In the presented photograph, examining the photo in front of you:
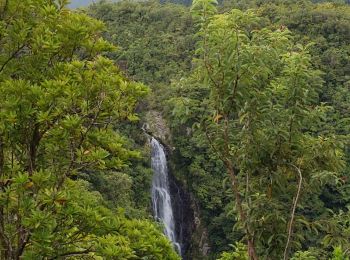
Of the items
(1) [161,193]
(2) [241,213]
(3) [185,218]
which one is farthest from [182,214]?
(2) [241,213]

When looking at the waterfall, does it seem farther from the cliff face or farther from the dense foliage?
the dense foliage

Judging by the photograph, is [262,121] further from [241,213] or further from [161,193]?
[161,193]

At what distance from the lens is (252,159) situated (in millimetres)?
4031

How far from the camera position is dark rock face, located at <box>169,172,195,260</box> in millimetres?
25469

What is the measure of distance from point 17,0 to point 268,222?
255 centimetres

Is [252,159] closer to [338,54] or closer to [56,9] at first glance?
[56,9]

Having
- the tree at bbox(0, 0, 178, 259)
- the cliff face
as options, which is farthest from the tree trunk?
the cliff face

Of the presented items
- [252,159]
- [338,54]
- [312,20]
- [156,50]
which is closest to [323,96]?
[338,54]

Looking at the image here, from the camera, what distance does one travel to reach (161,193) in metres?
24.8

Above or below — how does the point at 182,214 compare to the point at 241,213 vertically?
below

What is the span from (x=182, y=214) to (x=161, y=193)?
5.98 ft

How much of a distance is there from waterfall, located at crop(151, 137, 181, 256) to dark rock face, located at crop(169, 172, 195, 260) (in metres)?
0.44

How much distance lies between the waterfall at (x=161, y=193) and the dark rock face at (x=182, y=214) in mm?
437

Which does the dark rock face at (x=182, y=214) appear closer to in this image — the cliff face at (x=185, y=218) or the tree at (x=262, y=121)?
the cliff face at (x=185, y=218)
